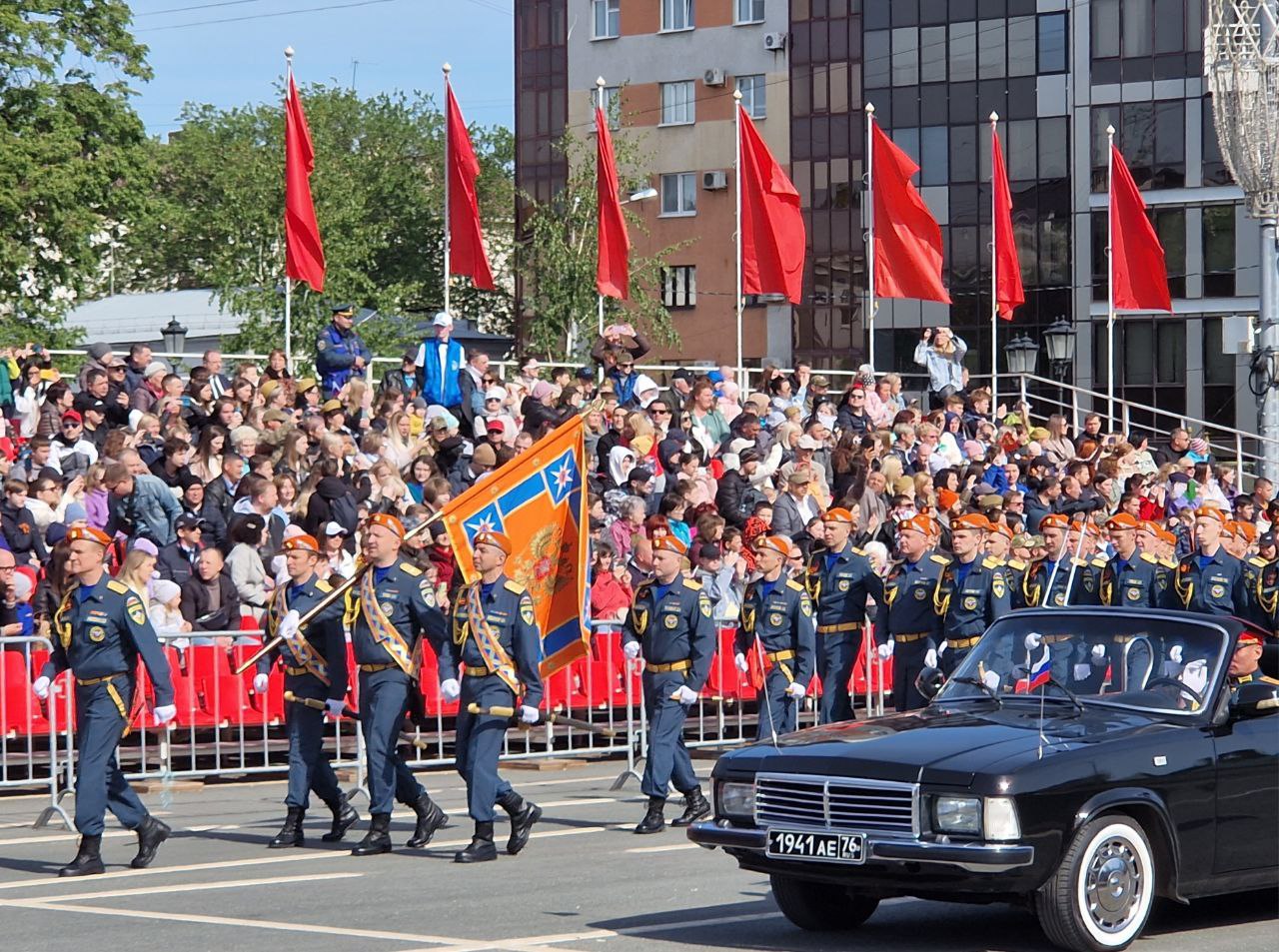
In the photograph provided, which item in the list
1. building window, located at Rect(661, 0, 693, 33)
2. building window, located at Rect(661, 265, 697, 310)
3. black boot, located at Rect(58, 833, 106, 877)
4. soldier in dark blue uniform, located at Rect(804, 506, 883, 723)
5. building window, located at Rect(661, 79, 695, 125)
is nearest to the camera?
black boot, located at Rect(58, 833, 106, 877)

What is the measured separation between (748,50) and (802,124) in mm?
3088

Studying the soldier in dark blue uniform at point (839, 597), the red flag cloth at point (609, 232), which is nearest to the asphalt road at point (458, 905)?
the soldier in dark blue uniform at point (839, 597)

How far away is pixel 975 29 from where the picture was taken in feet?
206

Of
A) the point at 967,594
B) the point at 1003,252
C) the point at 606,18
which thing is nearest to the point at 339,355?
the point at 967,594

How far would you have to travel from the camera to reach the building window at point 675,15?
68562mm

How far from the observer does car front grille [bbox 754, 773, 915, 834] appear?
8945 millimetres

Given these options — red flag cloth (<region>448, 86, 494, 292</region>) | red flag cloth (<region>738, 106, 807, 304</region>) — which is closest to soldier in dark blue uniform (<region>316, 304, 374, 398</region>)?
red flag cloth (<region>448, 86, 494, 292</region>)

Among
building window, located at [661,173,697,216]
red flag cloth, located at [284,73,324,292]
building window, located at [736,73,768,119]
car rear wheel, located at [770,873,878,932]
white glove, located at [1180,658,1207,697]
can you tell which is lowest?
car rear wheel, located at [770,873,878,932]

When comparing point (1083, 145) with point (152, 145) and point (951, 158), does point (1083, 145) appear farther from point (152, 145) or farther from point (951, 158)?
point (152, 145)

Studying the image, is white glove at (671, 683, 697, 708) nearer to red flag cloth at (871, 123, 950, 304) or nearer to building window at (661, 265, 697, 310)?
red flag cloth at (871, 123, 950, 304)

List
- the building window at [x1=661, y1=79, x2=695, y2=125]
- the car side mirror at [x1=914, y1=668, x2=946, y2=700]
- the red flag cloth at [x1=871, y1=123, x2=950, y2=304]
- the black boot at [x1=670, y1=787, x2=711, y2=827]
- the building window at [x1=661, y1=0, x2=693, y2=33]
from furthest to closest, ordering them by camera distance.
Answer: the building window at [x1=661, y1=0, x2=693, y2=33], the building window at [x1=661, y1=79, x2=695, y2=125], the red flag cloth at [x1=871, y1=123, x2=950, y2=304], the black boot at [x1=670, y1=787, x2=711, y2=827], the car side mirror at [x1=914, y1=668, x2=946, y2=700]

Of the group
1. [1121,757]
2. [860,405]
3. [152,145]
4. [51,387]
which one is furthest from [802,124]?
[1121,757]

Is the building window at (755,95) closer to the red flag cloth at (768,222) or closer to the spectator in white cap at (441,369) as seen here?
the red flag cloth at (768,222)

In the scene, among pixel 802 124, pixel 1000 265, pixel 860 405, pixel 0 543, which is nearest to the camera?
pixel 0 543
